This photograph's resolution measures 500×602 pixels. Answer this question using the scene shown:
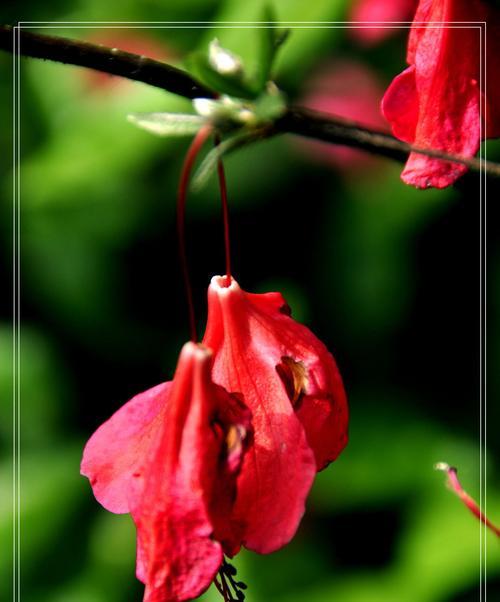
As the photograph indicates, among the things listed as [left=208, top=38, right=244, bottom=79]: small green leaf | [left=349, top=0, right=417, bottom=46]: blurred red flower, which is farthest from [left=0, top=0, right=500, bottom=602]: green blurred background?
[left=208, top=38, right=244, bottom=79]: small green leaf

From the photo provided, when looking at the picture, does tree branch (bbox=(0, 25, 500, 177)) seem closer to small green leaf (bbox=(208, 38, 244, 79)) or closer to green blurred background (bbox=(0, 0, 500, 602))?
small green leaf (bbox=(208, 38, 244, 79))

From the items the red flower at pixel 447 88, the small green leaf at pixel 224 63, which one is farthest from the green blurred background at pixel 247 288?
the small green leaf at pixel 224 63

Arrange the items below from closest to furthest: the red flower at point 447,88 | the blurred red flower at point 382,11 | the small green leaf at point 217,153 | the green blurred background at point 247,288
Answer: the small green leaf at point 217,153
the red flower at point 447,88
the blurred red flower at point 382,11
the green blurred background at point 247,288

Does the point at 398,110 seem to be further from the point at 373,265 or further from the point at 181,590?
the point at 373,265

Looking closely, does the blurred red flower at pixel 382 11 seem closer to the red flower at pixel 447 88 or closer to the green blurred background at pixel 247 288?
the green blurred background at pixel 247 288

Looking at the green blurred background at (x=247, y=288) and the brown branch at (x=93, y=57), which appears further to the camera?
the green blurred background at (x=247, y=288)

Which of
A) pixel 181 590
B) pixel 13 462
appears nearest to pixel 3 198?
pixel 13 462

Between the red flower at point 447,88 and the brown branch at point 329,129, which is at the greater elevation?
the red flower at point 447,88
